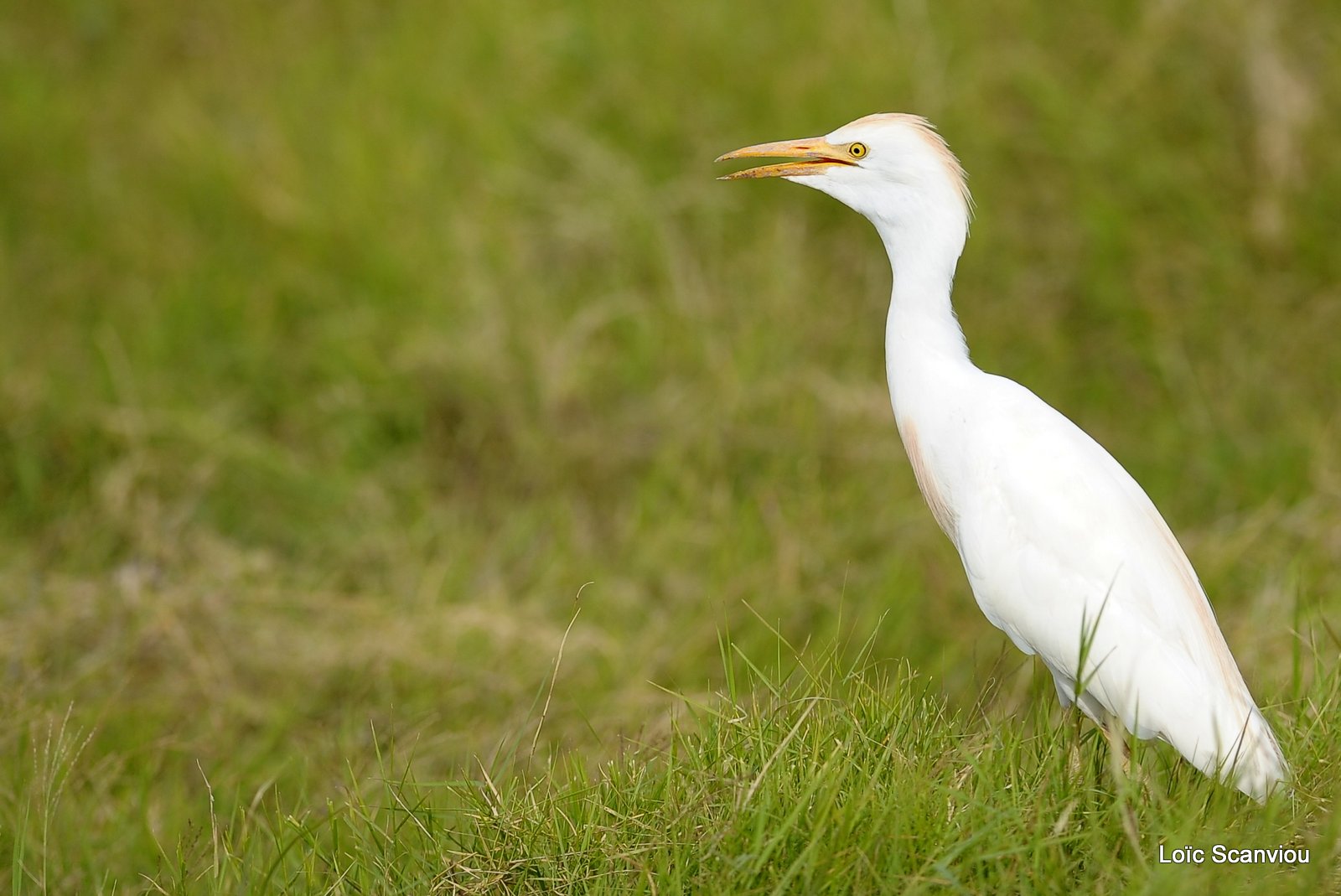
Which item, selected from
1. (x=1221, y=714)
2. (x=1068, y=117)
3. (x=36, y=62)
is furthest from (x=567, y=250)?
(x=1221, y=714)

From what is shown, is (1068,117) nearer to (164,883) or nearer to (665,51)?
(665,51)

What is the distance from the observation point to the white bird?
2.67 metres

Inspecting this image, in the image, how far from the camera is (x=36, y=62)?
23.8 feet

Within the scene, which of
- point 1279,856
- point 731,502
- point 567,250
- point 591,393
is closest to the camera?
point 1279,856

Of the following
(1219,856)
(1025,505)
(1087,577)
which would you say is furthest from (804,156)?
(1219,856)

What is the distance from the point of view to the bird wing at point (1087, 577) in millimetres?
2654

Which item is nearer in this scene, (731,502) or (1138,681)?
(1138,681)

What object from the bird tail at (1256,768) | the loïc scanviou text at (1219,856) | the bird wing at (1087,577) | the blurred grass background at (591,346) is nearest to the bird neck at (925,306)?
the bird wing at (1087,577)

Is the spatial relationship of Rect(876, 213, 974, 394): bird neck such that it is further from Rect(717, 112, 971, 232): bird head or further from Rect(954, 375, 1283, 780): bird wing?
Rect(954, 375, 1283, 780): bird wing

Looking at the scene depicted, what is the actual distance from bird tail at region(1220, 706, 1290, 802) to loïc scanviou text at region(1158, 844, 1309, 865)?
16cm

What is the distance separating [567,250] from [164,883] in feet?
11.9

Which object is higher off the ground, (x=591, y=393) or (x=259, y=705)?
(x=591, y=393)

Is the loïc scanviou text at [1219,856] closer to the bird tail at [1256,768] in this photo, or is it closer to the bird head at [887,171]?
the bird tail at [1256,768]

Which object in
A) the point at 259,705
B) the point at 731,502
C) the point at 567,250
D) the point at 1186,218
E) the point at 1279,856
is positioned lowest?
the point at 259,705
